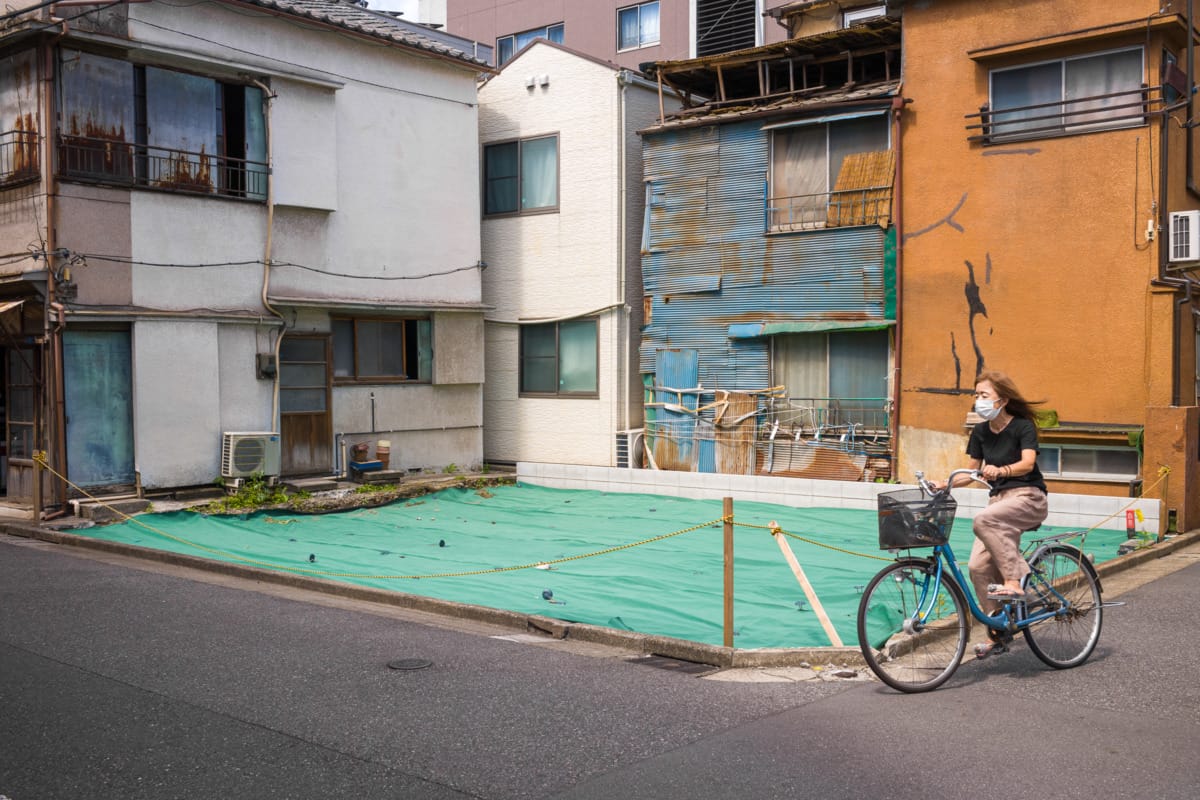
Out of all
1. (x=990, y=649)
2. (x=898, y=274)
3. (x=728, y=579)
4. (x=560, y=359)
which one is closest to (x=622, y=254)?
(x=560, y=359)

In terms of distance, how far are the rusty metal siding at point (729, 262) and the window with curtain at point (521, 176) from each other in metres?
2.23

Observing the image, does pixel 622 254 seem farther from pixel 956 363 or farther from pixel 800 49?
pixel 956 363

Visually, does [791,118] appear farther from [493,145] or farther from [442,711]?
[442,711]

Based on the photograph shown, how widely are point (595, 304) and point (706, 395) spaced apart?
2908 mm

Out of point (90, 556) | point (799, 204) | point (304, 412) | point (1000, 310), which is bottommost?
point (90, 556)

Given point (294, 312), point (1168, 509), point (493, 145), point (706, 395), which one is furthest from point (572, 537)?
point (493, 145)

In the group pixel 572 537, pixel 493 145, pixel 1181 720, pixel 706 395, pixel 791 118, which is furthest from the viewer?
pixel 493 145

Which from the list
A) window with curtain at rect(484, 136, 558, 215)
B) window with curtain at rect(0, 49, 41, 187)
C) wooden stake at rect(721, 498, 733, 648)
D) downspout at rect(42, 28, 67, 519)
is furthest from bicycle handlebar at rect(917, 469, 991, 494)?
window with curtain at rect(484, 136, 558, 215)

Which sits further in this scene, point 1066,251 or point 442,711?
point 1066,251

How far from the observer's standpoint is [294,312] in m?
17.0

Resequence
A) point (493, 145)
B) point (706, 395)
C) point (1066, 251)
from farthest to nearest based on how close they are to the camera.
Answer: point (493, 145) → point (706, 395) → point (1066, 251)

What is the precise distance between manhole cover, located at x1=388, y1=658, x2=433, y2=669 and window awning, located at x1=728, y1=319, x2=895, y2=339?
1052cm

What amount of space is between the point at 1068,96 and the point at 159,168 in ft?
42.4

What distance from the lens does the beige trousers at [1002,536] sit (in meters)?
6.96
